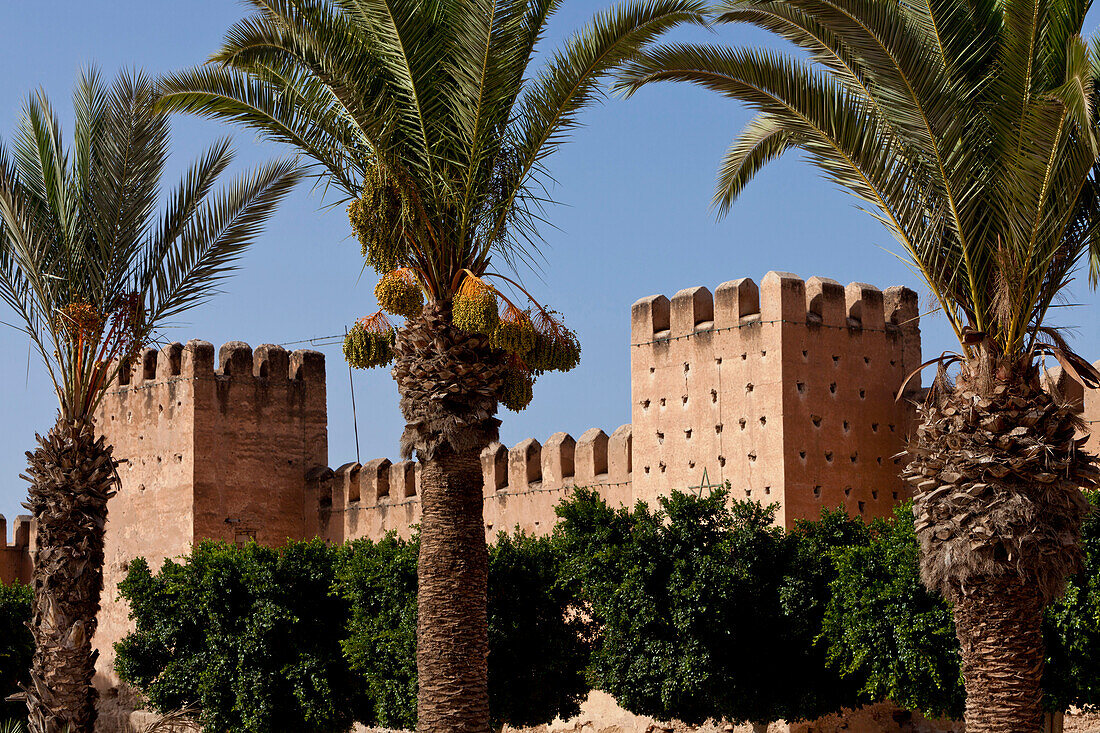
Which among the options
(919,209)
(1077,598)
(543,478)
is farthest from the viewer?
(543,478)

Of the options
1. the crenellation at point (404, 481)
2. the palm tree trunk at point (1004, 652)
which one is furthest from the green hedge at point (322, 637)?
the palm tree trunk at point (1004, 652)

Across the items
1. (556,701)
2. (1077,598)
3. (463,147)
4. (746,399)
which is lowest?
(556,701)

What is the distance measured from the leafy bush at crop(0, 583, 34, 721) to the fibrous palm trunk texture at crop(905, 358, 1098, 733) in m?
13.4

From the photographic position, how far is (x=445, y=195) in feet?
35.9

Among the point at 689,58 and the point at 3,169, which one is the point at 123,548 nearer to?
the point at 3,169

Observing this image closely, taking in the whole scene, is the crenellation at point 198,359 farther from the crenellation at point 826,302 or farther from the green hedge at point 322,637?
the crenellation at point 826,302

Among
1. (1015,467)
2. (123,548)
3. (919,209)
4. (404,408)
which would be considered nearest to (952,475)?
(1015,467)

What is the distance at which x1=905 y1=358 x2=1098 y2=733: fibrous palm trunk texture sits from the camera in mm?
9000

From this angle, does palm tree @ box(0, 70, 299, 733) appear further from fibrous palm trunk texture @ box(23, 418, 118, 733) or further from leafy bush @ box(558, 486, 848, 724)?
leafy bush @ box(558, 486, 848, 724)

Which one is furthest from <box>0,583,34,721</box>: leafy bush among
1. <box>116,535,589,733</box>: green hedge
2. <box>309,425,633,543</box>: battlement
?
<box>309,425,633,543</box>: battlement

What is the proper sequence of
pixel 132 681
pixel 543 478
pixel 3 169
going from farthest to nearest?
pixel 543 478 < pixel 132 681 < pixel 3 169

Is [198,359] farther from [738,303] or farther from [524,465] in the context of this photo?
[738,303]

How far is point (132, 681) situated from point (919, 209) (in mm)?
10545

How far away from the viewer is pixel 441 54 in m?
11.0
